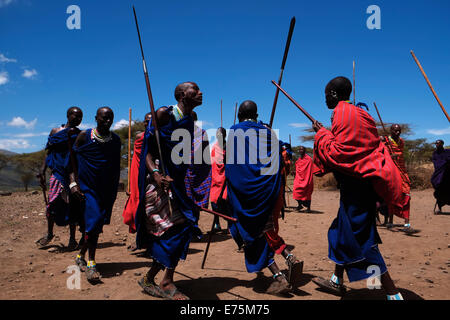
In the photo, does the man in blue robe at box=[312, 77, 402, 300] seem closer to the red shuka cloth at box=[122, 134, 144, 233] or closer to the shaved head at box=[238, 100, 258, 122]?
the shaved head at box=[238, 100, 258, 122]

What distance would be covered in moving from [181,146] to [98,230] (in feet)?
5.76

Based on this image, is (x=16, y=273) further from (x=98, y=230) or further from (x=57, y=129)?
(x=57, y=129)

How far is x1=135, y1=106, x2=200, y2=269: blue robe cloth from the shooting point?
3.44 meters

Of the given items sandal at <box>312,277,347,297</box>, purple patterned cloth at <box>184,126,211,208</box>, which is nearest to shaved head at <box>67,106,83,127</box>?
purple patterned cloth at <box>184,126,211,208</box>

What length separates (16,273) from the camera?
442 cm

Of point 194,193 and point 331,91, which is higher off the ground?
point 331,91

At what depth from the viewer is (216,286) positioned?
3986mm

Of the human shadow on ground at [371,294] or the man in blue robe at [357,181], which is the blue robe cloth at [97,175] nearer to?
the man in blue robe at [357,181]

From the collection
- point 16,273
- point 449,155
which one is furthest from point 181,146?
point 449,155

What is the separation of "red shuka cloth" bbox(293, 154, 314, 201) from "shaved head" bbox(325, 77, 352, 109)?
26.2 ft

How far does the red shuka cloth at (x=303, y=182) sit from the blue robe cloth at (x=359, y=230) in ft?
26.5

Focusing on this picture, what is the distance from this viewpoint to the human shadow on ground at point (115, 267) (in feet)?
14.8

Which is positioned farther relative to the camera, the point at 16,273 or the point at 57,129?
the point at 57,129

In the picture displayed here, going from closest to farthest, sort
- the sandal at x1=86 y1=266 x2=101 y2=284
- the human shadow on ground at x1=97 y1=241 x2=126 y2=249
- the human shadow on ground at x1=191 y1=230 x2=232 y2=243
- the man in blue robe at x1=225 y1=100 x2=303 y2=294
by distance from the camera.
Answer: the man in blue robe at x1=225 y1=100 x2=303 y2=294
the sandal at x1=86 y1=266 x2=101 y2=284
the human shadow on ground at x1=97 y1=241 x2=126 y2=249
the human shadow on ground at x1=191 y1=230 x2=232 y2=243
